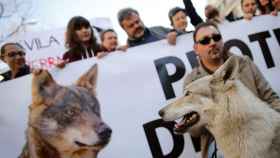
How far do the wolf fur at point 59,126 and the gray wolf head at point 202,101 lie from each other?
1.88ft

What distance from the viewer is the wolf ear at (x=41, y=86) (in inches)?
151

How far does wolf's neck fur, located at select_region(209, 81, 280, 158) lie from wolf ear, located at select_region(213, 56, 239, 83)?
0.26ft

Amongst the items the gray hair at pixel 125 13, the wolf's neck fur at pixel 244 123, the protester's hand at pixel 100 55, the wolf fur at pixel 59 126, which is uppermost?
the gray hair at pixel 125 13

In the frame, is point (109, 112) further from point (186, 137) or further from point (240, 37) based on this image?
point (240, 37)

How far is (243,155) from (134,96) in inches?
42.5

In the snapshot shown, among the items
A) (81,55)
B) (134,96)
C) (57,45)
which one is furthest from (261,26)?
(57,45)

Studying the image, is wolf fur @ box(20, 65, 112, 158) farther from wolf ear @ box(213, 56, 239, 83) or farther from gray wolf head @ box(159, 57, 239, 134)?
wolf ear @ box(213, 56, 239, 83)

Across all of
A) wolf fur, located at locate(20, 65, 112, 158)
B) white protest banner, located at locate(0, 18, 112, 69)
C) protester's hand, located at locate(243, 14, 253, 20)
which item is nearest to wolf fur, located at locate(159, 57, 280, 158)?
wolf fur, located at locate(20, 65, 112, 158)

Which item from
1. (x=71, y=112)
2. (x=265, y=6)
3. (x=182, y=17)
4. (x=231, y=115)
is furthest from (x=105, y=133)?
(x=265, y=6)

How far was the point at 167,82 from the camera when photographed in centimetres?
426

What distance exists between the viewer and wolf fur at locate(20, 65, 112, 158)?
3.76m

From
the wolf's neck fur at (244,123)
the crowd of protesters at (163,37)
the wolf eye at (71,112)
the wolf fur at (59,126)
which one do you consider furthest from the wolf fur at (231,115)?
the wolf eye at (71,112)

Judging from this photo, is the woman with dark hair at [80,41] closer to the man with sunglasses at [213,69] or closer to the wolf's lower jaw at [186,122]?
the man with sunglasses at [213,69]

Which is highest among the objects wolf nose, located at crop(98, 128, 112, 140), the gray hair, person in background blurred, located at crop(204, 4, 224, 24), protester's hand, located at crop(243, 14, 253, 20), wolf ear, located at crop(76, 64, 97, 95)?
the gray hair
